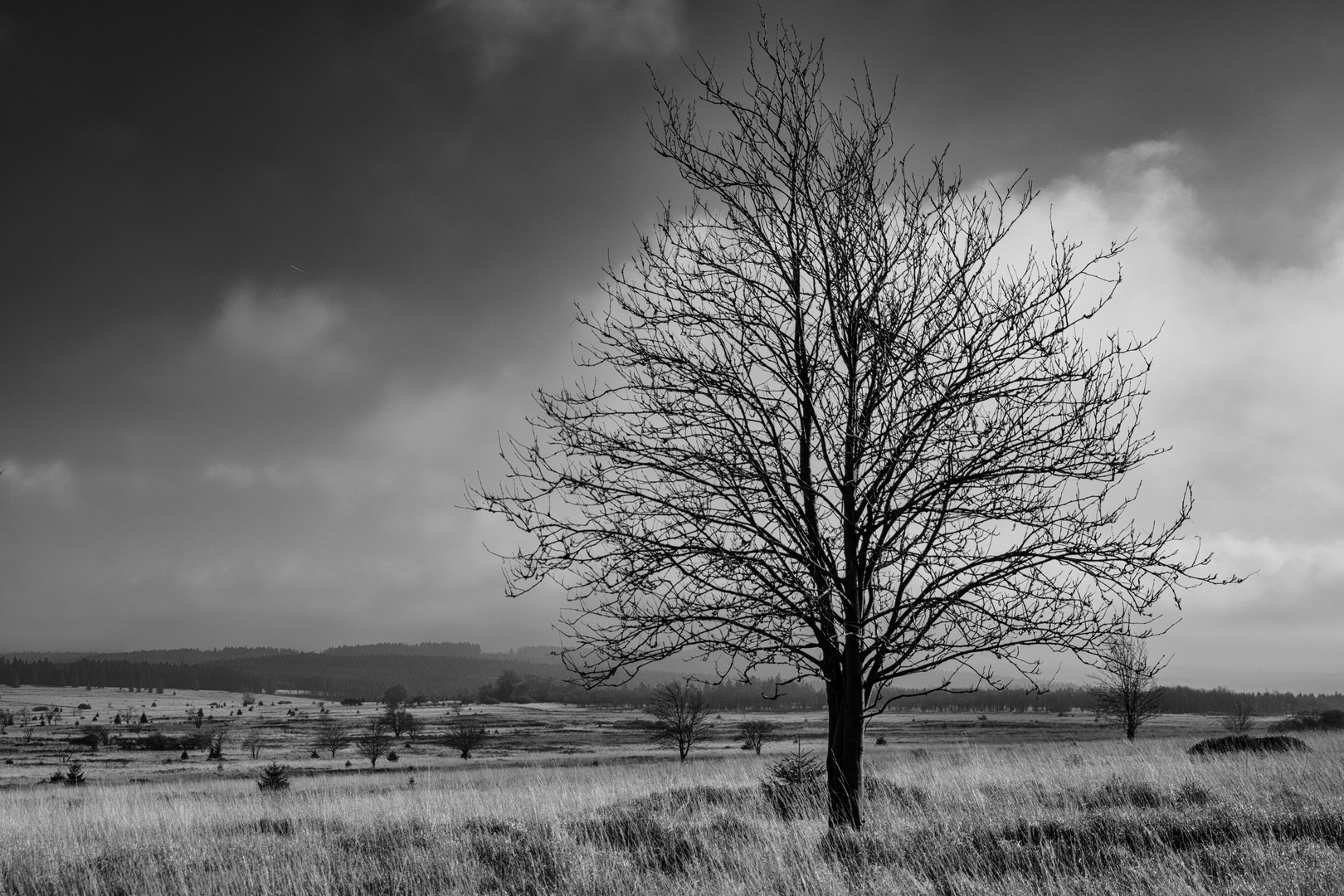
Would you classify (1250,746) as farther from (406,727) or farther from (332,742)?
(406,727)

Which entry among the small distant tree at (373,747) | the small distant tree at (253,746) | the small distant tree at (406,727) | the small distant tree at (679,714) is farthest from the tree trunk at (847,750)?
the small distant tree at (406,727)

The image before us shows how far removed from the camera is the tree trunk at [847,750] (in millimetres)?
6656

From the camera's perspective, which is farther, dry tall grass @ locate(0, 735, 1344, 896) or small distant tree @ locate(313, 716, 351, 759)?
small distant tree @ locate(313, 716, 351, 759)

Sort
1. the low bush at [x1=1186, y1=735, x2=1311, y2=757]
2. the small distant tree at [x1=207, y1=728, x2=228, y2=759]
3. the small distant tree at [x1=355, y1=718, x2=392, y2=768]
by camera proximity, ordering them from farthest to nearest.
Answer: the small distant tree at [x1=207, y1=728, x2=228, y2=759] < the small distant tree at [x1=355, y1=718, x2=392, y2=768] < the low bush at [x1=1186, y1=735, x2=1311, y2=757]

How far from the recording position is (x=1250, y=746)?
22.2 m

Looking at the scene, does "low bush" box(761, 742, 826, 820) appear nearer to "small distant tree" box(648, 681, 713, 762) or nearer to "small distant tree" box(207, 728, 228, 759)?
"small distant tree" box(648, 681, 713, 762)

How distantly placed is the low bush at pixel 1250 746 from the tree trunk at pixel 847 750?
19009mm

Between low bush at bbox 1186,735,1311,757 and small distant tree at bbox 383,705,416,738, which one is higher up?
low bush at bbox 1186,735,1311,757

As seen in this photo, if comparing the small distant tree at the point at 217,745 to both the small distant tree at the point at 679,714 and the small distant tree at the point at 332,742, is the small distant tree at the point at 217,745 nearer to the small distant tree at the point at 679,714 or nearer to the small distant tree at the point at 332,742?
the small distant tree at the point at 332,742

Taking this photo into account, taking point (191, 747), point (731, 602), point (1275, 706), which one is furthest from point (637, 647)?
point (1275, 706)

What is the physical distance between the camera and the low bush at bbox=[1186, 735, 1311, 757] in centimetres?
2084

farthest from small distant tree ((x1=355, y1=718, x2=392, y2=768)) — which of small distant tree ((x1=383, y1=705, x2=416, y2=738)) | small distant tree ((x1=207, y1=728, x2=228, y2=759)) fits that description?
small distant tree ((x1=383, y1=705, x2=416, y2=738))

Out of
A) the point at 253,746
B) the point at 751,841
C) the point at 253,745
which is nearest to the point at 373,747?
the point at 253,746

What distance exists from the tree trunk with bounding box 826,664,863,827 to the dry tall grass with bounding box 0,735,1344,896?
290mm
